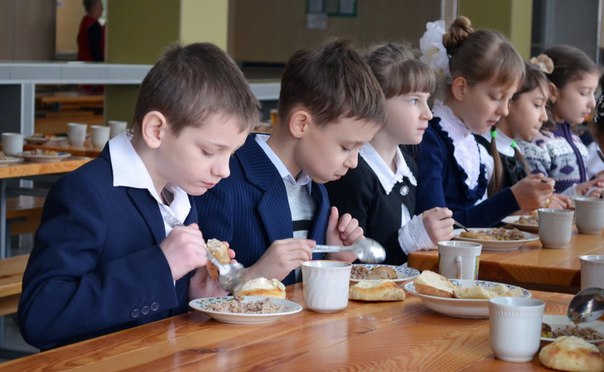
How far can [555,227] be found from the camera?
8.28 feet

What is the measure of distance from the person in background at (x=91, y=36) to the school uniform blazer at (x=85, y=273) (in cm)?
823

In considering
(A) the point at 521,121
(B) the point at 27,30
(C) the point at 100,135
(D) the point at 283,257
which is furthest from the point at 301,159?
(B) the point at 27,30

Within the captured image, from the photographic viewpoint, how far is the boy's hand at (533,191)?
2.94 m

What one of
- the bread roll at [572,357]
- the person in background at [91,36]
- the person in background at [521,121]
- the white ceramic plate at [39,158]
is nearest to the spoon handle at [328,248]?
the bread roll at [572,357]

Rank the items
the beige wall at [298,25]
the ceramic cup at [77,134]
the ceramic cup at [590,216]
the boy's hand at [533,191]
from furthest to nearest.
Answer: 1. the beige wall at [298,25]
2. the ceramic cup at [77,134]
3. the boy's hand at [533,191]
4. the ceramic cup at [590,216]

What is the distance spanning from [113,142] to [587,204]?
4.99 feet

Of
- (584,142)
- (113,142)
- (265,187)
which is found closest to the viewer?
(113,142)

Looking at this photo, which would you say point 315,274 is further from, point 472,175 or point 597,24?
point 597,24

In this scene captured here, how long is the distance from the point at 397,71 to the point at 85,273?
1.32 m

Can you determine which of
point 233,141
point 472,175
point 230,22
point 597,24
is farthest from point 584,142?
point 230,22

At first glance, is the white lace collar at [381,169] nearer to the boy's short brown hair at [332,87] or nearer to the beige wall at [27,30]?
the boy's short brown hair at [332,87]

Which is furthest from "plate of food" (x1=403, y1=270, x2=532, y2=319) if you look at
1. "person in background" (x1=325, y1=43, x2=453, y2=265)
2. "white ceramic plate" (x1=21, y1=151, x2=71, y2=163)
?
"white ceramic plate" (x1=21, y1=151, x2=71, y2=163)

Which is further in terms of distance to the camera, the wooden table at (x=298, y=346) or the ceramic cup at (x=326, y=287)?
the ceramic cup at (x=326, y=287)

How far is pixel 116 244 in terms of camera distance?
176 centimetres
